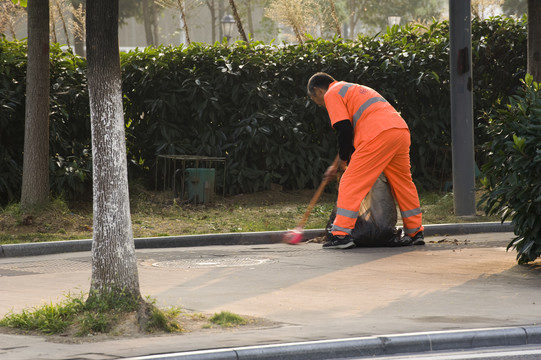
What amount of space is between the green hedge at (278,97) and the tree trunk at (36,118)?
2.17 meters

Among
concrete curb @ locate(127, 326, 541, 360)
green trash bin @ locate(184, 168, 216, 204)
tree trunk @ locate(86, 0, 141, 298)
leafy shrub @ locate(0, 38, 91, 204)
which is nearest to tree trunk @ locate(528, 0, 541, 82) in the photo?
green trash bin @ locate(184, 168, 216, 204)

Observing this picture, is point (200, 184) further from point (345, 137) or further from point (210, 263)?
point (210, 263)

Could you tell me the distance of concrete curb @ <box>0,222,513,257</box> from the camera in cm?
1063

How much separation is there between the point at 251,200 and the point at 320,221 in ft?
8.09

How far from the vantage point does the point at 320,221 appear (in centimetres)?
1269

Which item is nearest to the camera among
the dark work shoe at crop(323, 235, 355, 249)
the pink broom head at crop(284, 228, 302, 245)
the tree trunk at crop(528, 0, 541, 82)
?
the dark work shoe at crop(323, 235, 355, 249)

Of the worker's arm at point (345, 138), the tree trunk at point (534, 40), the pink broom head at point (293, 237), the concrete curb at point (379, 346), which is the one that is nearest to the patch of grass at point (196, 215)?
the pink broom head at point (293, 237)

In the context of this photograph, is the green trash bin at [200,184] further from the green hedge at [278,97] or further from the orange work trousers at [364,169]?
the orange work trousers at [364,169]

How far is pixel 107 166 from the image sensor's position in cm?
651

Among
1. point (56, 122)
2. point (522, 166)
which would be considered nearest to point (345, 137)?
point (522, 166)

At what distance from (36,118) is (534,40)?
678 centimetres

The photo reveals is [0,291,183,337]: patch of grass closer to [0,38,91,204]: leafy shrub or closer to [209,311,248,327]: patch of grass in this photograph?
[209,311,248,327]: patch of grass

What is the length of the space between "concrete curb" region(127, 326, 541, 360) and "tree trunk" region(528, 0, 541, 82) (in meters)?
7.65

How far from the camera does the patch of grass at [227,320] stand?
6246 mm
